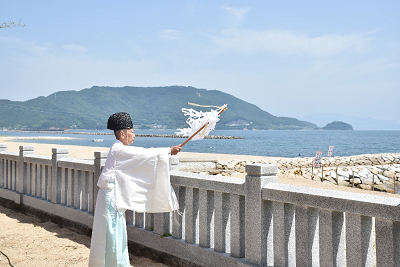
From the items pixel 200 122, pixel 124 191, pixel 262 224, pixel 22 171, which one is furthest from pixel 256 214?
pixel 22 171

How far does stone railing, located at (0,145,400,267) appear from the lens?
3.35 m

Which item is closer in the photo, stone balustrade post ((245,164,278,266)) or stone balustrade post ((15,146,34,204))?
stone balustrade post ((245,164,278,266))

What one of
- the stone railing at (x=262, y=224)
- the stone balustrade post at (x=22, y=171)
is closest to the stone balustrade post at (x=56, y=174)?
the stone railing at (x=262, y=224)

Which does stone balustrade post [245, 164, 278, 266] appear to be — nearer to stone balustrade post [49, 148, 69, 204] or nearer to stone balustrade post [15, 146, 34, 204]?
stone balustrade post [49, 148, 69, 204]

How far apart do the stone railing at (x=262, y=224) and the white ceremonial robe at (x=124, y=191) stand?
0.73 metres

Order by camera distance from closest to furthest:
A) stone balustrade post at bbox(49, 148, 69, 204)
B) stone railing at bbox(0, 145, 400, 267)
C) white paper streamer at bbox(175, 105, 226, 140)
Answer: stone railing at bbox(0, 145, 400, 267) < white paper streamer at bbox(175, 105, 226, 140) < stone balustrade post at bbox(49, 148, 69, 204)

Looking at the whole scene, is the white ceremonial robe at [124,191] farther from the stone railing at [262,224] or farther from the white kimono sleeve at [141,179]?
the stone railing at [262,224]

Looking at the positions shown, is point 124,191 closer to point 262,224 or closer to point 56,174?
point 262,224

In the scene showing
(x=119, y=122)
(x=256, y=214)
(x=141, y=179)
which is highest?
(x=119, y=122)

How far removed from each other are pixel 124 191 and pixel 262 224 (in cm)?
149

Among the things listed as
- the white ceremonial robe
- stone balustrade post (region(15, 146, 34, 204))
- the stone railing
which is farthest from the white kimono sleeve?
stone balustrade post (region(15, 146, 34, 204))

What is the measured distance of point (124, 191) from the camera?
428 centimetres

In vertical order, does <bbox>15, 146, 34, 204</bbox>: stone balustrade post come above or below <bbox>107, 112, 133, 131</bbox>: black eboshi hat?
below

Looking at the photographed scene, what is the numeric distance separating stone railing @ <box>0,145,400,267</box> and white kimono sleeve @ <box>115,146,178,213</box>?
702 millimetres
